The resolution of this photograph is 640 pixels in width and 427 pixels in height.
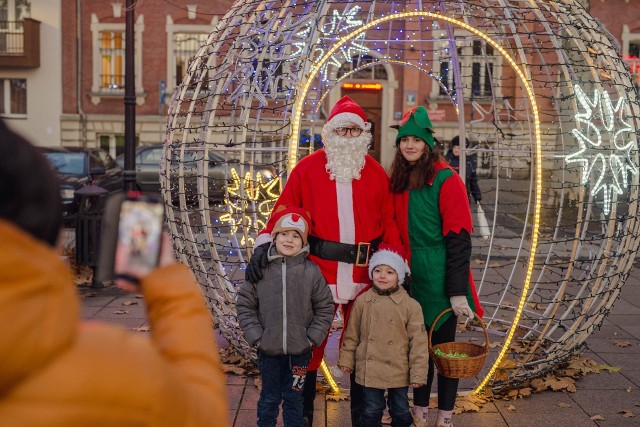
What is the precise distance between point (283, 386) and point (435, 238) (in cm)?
115

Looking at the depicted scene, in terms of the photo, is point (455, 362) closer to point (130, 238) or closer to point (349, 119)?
point (349, 119)

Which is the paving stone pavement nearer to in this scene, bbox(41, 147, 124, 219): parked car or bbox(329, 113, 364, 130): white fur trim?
bbox(329, 113, 364, 130): white fur trim

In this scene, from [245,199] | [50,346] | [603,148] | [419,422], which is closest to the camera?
[50,346]

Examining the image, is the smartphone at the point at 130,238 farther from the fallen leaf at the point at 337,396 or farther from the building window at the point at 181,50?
the building window at the point at 181,50

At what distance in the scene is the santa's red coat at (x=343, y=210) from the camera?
14.2 feet

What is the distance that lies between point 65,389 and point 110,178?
15.1 m

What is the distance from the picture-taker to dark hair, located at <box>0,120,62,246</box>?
1183 mm

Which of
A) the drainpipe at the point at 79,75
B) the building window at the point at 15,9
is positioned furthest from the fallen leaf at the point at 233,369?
the building window at the point at 15,9

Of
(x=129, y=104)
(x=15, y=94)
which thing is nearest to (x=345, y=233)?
→ (x=129, y=104)

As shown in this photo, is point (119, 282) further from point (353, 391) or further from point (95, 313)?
point (95, 313)

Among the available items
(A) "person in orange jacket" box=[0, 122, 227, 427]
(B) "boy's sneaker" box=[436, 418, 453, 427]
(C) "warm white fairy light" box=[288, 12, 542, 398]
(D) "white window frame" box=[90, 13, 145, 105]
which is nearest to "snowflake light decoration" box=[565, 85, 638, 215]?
(C) "warm white fairy light" box=[288, 12, 542, 398]

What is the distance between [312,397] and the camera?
4.52m

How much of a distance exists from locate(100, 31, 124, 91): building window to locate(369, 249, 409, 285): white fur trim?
77.1 feet

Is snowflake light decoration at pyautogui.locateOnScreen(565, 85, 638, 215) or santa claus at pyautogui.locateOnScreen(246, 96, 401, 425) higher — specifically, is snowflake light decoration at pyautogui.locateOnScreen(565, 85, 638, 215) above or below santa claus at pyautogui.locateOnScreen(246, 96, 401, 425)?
above
